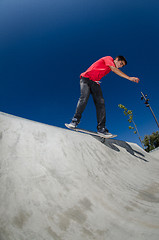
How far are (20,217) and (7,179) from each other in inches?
11.1

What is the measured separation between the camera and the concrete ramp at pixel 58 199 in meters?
0.69

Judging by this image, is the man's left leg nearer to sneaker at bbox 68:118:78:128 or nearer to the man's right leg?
the man's right leg

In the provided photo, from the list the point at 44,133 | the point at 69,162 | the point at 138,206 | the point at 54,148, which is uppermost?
the point at 44,133

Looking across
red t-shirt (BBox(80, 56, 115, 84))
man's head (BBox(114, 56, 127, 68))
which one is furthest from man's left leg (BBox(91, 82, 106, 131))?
man's head (BBox(114, 56, 127, 68))

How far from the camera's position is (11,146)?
1.10 meters

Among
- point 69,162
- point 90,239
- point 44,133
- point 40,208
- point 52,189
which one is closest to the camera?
point 90,239

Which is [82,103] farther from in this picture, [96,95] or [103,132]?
[103,132]

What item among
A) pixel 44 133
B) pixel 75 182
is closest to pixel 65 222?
pixel 75 182

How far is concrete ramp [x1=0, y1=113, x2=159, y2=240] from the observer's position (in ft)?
2.26

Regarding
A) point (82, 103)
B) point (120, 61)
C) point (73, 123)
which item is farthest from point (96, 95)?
point (120, 61)

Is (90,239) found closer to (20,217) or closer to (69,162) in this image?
(20,217)

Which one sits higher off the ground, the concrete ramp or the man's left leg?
the man's left leg

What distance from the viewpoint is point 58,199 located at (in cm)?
88

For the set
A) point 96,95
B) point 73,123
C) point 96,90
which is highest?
point 96,90
